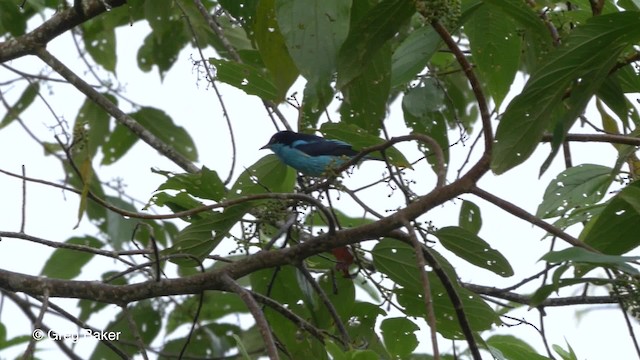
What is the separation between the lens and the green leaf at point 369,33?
199 centimetres

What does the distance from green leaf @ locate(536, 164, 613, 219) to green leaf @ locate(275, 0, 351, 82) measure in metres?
0.97

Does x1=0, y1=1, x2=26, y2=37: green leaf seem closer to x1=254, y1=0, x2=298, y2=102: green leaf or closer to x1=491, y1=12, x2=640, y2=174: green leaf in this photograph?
x1=254, y1=0, x2=298, y2=102: green leaf

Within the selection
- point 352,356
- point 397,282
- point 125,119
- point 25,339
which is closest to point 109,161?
point 125,119

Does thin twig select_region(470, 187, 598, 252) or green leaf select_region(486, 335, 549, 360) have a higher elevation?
thin twig select_region(470, 187, 598, 252)

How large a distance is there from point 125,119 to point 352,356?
259 centimetres

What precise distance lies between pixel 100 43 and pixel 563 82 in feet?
11.3

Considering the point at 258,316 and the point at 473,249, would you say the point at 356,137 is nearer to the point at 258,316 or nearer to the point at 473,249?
the point at 473,249

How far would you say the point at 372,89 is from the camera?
2.48 metres

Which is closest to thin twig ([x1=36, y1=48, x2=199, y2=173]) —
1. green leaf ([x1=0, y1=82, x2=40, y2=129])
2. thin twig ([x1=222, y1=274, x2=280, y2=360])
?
green leaf ([x1=0, y1=82, x2=40, y2=129])

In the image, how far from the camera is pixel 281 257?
237 cm

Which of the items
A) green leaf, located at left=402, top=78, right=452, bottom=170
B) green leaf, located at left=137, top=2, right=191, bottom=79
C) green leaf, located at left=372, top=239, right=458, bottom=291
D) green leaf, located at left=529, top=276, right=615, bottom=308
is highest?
green leaf, located at left=137, top=2, right=191, bottom=79

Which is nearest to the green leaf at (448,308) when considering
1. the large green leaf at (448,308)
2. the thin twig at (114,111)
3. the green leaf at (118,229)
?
the large green leaf at (448,308)

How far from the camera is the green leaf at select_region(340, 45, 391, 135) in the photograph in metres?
2.38

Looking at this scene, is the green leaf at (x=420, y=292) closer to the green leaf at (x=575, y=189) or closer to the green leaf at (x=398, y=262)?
the green leaf at (x=398, y=262)
